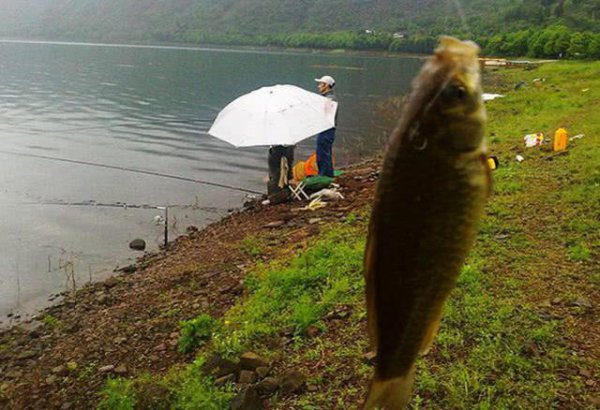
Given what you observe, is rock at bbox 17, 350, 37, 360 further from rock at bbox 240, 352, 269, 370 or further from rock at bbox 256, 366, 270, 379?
rock at bbox 256, 366, 270, 379

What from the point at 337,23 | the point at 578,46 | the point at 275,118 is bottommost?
the point at 275,118

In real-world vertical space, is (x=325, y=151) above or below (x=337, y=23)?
below

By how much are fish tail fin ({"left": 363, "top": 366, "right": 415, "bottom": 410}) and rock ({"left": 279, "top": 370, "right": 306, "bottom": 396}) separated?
3.49 meters

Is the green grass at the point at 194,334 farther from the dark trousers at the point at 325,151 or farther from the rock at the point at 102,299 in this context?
the dark trousers at the point at 325,151

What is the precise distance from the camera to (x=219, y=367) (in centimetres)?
589

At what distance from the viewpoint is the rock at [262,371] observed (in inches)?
223

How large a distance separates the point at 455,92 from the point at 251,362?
485 centimetres

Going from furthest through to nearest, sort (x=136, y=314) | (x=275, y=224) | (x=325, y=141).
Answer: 1. (x=325, y=141)
2. (x=275, y=224)
3. (x=136, y=314)

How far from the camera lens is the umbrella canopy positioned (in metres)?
11.2

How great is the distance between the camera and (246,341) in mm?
6414

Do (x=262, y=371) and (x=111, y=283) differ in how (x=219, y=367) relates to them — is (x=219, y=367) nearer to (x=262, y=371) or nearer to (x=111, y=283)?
(x=262, y=371)

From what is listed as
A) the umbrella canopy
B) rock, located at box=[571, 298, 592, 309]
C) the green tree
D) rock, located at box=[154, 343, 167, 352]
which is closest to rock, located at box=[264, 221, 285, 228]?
the umbrella canopy

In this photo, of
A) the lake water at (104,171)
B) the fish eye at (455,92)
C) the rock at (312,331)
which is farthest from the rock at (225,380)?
the lake water at (104,171)

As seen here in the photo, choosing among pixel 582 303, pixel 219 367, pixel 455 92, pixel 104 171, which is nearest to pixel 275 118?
pixel 219 367
